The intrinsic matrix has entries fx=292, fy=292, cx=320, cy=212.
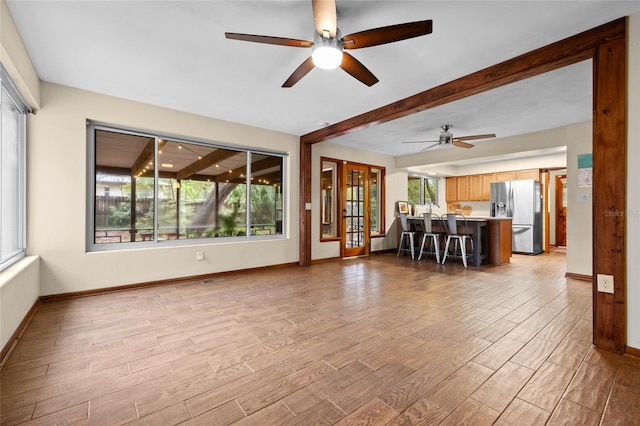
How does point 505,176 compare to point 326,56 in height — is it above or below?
below

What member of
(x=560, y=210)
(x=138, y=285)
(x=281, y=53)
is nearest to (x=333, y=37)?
(x=281, y=53)

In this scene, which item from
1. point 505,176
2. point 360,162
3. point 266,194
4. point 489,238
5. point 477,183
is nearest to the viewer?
point 266,194

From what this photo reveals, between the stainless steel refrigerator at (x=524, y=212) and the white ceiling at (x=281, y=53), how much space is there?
3005 millimetres

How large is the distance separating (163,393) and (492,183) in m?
8.34

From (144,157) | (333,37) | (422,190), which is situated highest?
(333,37)

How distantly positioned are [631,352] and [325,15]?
10.4ft

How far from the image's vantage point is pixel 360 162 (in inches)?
267

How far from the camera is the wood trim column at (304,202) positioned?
5.51 meters

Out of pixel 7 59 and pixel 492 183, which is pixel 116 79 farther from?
pixel 492 183

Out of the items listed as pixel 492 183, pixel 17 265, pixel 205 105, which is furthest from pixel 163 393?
pixel 492 183

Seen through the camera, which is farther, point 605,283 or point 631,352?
point 605,283

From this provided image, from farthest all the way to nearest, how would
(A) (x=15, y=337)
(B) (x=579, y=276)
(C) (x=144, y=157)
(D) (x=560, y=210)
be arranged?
1. (D) (x=560, y=210)
2. (B) (x=579, y=276)
3. (C) (x=144, y=157)
4. (A) (x=15, y=337)

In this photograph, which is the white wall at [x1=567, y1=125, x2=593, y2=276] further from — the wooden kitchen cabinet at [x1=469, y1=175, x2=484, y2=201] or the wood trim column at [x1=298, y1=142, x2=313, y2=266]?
the wood trim column at [x1=298, y1=142, x2=313, y2=266]

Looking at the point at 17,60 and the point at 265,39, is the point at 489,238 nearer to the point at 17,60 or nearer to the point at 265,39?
the point at 265,39
